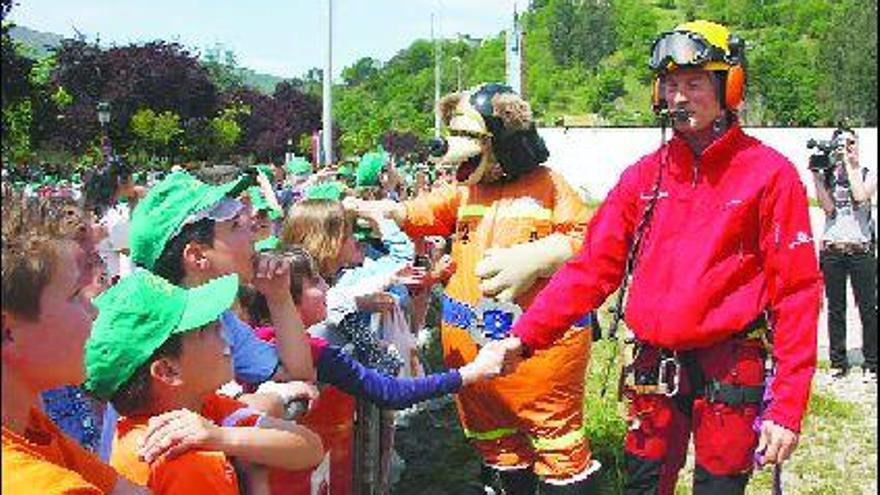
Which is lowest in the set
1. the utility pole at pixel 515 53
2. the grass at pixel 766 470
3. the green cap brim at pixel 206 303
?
the grass at pixel 766 470

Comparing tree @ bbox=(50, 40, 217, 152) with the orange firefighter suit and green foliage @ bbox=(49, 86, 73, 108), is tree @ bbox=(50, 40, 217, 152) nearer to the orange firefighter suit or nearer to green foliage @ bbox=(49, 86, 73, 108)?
green foliage @ bbox=(49, 86, 73, 108)

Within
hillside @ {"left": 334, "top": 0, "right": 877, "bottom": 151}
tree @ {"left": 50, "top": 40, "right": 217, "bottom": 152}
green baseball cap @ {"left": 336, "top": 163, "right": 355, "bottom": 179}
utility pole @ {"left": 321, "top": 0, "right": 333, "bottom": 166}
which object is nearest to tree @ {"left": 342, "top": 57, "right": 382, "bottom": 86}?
hillside @ {"left": 334, "top": 0, "right": 877, "bottom": 151}

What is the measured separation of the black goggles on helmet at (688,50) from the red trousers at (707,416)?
83 centimetres

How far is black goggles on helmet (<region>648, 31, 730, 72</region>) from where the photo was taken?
123 inches

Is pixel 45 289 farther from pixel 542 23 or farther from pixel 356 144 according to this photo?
pixel 542 23

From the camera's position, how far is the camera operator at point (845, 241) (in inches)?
293

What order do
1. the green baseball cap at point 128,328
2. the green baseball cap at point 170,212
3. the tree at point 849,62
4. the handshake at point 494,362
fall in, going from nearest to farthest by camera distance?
1. the green baseball cap at point 128,328
2. the green baseball cap at point 170,212
3. the handshake at point 494,362
4. the tree at point 849,62

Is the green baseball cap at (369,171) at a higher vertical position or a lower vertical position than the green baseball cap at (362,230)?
higher

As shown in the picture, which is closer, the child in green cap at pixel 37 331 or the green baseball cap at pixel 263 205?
the child in green cap at pixel 37 331

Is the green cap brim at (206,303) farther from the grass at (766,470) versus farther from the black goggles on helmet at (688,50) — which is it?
the grass at (766,470)

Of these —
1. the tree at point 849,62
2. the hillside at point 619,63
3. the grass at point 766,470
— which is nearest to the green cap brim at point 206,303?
the grass at point 766,470

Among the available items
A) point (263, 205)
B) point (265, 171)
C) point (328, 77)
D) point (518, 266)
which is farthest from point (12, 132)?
point (328, 77)

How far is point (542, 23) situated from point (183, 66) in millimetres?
102857

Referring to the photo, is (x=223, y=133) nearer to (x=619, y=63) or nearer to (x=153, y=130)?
(x=153, y=130)
